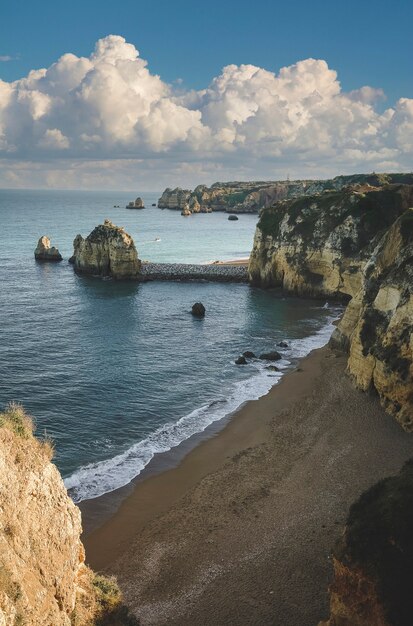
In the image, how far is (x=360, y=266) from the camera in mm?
70062

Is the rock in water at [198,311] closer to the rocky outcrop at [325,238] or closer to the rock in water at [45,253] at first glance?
the rocky outcrop at [325,238]

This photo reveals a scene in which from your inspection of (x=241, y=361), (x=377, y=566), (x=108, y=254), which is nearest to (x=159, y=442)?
(x=241, y=361)

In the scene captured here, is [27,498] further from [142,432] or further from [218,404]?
[218,404]

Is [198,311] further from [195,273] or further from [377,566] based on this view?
[377,566]

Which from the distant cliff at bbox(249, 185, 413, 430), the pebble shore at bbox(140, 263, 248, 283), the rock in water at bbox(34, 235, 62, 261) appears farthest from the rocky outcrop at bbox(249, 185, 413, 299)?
the rock in water at bbox(34, 235, 62, 261)

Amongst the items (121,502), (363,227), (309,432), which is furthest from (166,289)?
(121,502)

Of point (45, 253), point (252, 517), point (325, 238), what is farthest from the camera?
point (45, 253)

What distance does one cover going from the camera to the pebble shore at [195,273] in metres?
91.7

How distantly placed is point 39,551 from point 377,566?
9537 mm

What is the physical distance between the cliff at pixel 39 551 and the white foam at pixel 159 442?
35.5ft

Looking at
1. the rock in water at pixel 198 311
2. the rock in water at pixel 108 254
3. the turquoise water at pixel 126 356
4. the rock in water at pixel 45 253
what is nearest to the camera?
the turquoise water at pixel 126 356

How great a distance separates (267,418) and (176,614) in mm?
18812

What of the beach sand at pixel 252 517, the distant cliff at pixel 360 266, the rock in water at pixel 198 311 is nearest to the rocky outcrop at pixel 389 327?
the distant cliff at pixel 360 266

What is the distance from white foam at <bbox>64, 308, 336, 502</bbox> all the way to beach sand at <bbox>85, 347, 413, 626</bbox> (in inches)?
61.3
